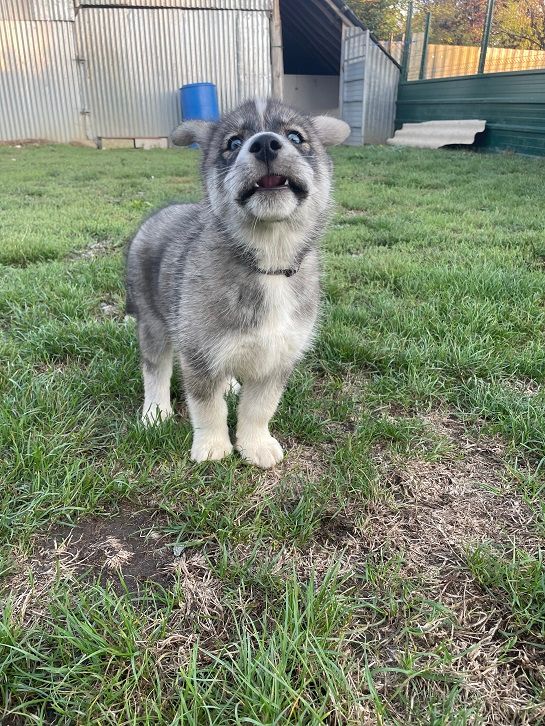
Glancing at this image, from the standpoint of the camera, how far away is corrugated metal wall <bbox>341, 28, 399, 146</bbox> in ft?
56.7

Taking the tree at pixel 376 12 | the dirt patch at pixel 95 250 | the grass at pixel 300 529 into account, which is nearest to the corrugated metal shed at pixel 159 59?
the dirt patch at pixel 95 250

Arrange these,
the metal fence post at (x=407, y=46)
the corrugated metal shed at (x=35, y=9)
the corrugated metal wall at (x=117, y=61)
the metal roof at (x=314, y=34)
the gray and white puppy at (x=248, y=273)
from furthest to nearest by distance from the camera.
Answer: the metal roof at (x=314, y=34)
the metal fence post at (x=407, y=46)
the corrugated metal wall at (x=117, y=61)
the corrugated metal shed at (x=35, y=9)
the gray and white puppy at (x=248, y=273)

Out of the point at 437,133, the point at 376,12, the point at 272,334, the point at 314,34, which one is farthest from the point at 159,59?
the point at 376,12

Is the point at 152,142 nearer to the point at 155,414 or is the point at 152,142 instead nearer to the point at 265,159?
the point at 155,414

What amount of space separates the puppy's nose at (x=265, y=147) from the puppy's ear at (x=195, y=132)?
750 mm

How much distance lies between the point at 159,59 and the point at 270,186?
17728mm

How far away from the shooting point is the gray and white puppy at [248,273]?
2221 millimetres

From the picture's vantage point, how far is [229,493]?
225 cm

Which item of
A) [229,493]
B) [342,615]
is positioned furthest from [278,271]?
[342,615]

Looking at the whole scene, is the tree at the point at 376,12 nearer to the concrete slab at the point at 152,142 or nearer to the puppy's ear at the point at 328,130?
the concrete slab at the point at 152,142

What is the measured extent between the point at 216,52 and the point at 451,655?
1901 cm

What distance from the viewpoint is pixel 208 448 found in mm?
2500

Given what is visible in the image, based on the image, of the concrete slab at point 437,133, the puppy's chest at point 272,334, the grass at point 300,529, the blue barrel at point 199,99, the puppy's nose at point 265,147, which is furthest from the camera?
the blue barrel at point 199,99

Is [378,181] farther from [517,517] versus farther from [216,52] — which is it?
[216,52]
